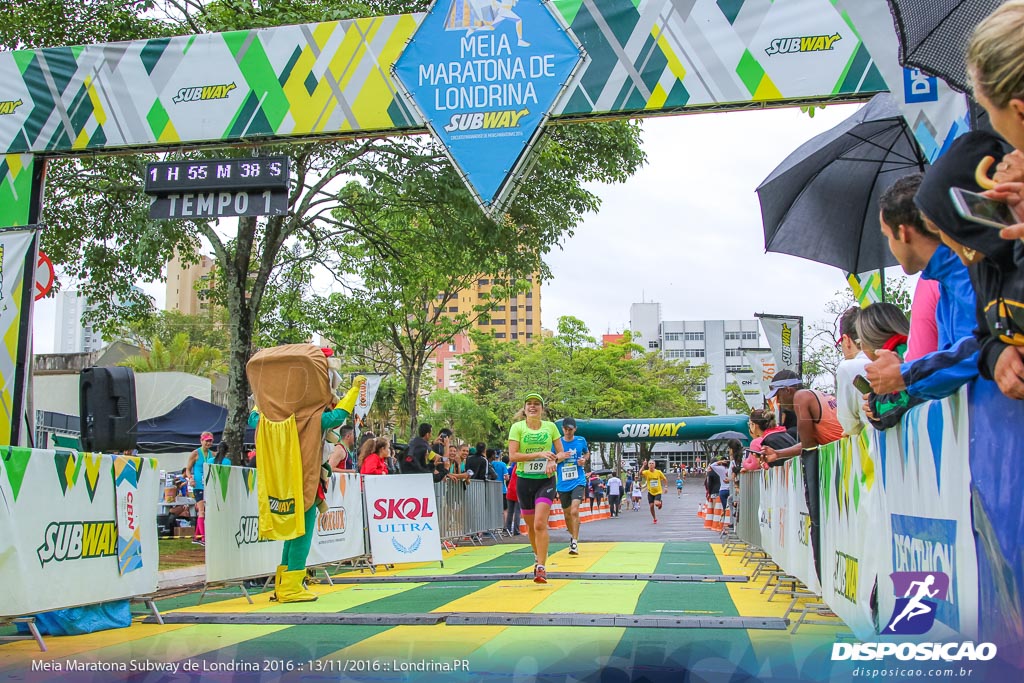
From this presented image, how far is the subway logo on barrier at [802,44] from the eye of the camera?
7758 mm

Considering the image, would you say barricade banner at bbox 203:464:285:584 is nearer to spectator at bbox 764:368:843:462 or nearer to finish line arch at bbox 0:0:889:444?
finish line arch at bbox 0:0:889:444

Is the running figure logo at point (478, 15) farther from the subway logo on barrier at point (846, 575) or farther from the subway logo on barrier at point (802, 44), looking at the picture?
the subway logo on barrier at point (846, 575)

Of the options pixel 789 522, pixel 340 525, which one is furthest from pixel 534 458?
pixel 340 525

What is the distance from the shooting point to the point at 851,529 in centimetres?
482

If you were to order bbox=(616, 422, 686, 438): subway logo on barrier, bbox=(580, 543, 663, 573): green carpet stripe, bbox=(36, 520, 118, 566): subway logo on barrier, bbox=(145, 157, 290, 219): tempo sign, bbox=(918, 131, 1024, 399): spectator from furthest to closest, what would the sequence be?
bbox=(616, 422, 686, 438): subway logo on barrier, bbox=(580, 543, 663, 573): green carpet stripe, bbox=(145, 157, 290, 219): tempo sign, bbox=(36, 520, 118, 566): subway logo on barrier, bbox=(918, 131, 1024, 399): spectator

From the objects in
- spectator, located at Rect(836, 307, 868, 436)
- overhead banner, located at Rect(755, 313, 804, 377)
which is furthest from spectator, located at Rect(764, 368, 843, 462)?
overhead banner, located at Rect(755, 313, 804, 377)

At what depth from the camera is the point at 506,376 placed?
2312 inches

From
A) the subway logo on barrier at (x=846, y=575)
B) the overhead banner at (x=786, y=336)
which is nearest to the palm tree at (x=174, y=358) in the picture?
the overhead banner at (x=786, y=336)

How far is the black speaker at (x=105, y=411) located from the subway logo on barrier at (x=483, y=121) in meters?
3.77

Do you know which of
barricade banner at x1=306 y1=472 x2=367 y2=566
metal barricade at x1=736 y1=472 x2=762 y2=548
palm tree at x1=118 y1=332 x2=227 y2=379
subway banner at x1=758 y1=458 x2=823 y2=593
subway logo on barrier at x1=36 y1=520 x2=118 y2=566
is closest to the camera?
subway logo on barrier at x1=36 y1=520 x2=118 y2=566

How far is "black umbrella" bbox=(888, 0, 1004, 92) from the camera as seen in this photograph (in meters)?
4.40

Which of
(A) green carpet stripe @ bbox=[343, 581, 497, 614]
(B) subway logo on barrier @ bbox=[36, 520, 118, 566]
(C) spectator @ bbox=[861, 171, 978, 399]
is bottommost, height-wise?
(A) green carpet stripe @ bbox=[343, 581, 497, 614]

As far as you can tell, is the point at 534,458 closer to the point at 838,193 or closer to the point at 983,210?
the point at 838,193

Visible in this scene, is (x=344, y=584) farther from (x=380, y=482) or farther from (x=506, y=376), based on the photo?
(x=506, y=376)
